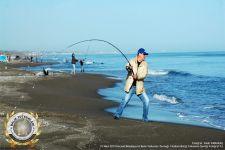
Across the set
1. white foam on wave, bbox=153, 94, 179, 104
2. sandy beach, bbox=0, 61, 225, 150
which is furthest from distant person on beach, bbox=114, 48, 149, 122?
white foam on wave, bbox=153, 94, 179, 104

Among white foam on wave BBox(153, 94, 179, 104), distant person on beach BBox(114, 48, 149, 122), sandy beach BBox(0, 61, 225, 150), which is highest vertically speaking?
distant person on beach BBox(114, 48, 149, 122)

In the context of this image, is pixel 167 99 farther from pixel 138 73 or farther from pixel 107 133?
pixel 107 133

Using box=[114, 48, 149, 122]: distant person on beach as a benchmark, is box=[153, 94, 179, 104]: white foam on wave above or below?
below

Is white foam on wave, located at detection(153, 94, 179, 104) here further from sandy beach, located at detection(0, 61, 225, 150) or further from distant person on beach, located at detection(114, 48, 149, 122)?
distant person on beach, located at detection(114, 48, 149, 122)

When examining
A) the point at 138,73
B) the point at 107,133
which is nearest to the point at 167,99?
the point at 138,73

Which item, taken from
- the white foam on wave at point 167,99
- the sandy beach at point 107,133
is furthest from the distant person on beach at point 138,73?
the white foam on wave at point 167,99

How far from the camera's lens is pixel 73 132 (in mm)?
7617

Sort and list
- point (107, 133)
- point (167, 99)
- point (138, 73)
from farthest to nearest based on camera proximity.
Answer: point (167, 99) → point (138, 73) → point (107, 133)

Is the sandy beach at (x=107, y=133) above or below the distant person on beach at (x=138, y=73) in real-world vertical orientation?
below

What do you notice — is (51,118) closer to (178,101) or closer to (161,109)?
(161,109)

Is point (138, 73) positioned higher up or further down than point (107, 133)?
higher up

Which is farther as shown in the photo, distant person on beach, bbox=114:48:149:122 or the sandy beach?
distant person on beach, bbox=114:48:149:122

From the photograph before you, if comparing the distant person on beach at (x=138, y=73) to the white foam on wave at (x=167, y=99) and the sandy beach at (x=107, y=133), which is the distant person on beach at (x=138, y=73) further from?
the white foam on wave at (x=167, y=99)

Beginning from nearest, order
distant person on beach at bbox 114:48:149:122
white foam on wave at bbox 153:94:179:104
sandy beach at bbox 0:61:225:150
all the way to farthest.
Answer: sandy beach at bbox 0:61:225:150, distant person on beach at bbox 114:48:149:122, white foam on wave at bbox 153:94:179:104
